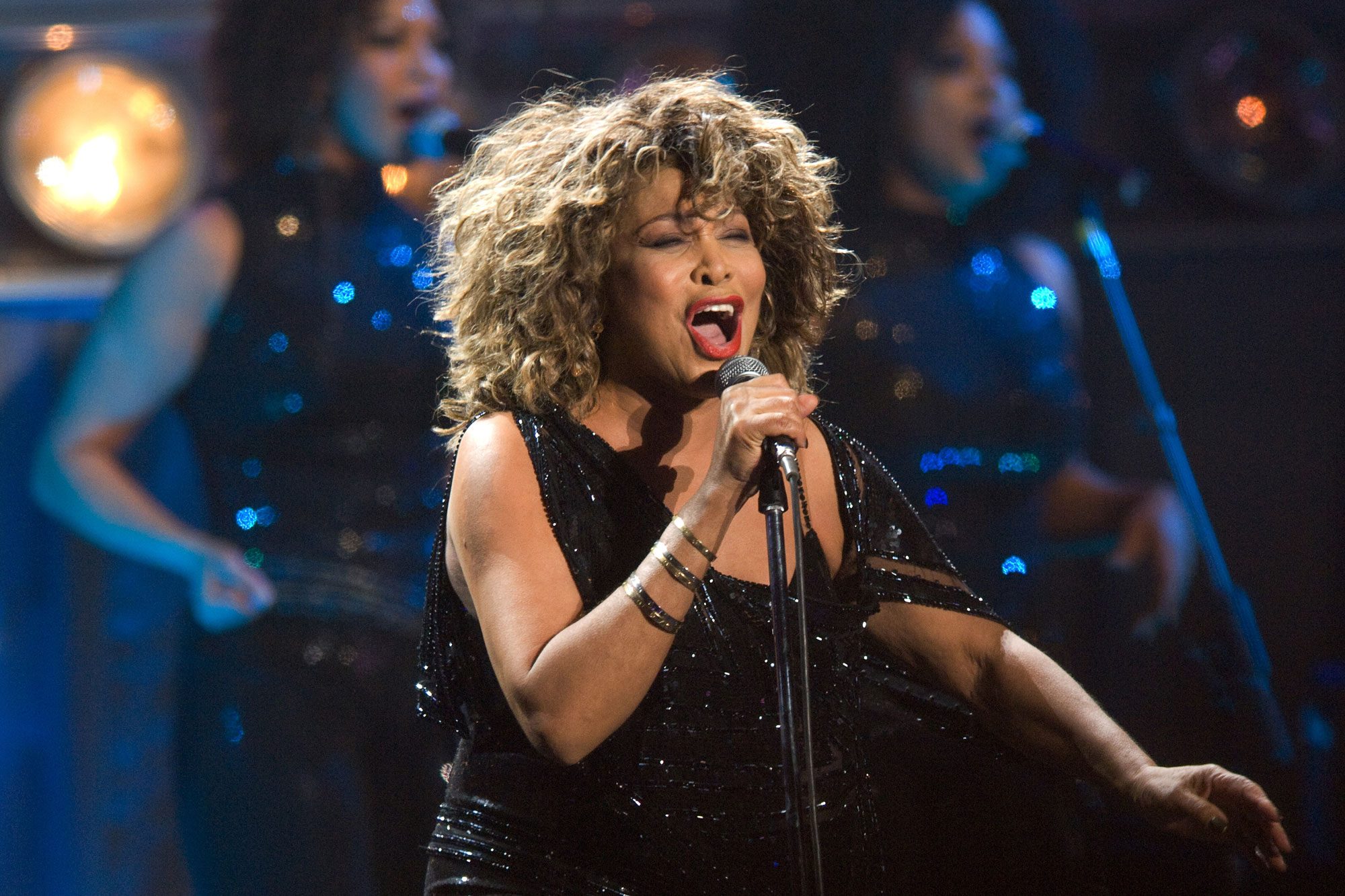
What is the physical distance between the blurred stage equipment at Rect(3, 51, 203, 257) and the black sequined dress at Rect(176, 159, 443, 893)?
1.33 feet

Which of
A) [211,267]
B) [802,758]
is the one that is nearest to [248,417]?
[211,267]

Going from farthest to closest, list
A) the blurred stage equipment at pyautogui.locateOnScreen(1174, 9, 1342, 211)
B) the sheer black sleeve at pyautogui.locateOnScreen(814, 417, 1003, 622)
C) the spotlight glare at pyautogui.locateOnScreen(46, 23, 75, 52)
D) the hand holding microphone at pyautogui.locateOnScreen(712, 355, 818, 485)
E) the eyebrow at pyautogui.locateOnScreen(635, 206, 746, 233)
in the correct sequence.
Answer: the blurred stage equipment at pyautogui.locateOnScreen(1174, 9, 1342, 211), the spotlight glare at pyautogui.locateOnScreen(46, 23, 75, 52), the sheer black sleeve at pyautogui.locateOnScreen(814, 417, 1003, 622), the eyebrow at pyautogui.locateOnScreen(635, 206, 746, 233), the hand holding microphone at pyautogui.locateOnScreen(712, 355, 818, 485)

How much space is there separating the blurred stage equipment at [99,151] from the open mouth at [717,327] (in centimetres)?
216

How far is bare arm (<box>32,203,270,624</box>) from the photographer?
2.74m

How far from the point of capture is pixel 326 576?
2783 mm

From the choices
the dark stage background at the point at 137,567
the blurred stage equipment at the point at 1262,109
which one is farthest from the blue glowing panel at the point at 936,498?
the blurred stage equipment at the point at 1262,109

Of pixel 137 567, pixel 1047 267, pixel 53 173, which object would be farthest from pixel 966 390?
pixel 53 173

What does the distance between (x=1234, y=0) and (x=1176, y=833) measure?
10.1 ft

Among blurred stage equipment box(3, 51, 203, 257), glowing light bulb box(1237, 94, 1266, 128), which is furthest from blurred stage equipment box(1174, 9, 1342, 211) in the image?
blurred stage equipment box(3, 51, 203, 257)

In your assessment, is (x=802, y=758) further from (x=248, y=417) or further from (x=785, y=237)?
(x=248, y=417)

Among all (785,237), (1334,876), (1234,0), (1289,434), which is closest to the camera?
(785,237)

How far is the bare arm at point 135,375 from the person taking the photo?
2.74m

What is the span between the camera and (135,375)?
2.78 meters

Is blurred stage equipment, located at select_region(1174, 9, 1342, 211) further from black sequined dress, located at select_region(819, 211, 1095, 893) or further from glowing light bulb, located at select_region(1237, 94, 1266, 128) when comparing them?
black sequined dress, located at select_region(819, 211, 1095, 893)
